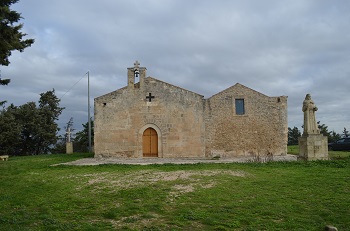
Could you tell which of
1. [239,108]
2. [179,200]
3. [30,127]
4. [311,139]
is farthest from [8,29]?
[30,127]

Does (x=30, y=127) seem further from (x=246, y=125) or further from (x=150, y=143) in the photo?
(x=246, y=125)

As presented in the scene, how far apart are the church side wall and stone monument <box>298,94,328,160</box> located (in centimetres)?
486

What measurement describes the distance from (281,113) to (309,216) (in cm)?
1596

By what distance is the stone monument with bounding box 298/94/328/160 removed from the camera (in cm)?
1639

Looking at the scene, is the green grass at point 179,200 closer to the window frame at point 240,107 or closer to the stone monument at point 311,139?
the stone monument at point 311,139

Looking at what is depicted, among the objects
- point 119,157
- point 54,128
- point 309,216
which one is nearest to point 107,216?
point 309,216

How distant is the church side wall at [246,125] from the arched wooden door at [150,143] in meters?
3.53

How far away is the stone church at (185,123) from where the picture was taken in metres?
21.9

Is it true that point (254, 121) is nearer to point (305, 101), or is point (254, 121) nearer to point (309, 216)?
point (305, 101)

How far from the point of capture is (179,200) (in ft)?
27.7

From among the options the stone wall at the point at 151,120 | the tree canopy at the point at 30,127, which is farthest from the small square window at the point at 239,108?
the tree canopy at the point at 30,127

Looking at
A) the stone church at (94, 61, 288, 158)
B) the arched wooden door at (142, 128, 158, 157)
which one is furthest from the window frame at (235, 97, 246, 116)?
the arched wooden door at (142, 128, 158, 157)

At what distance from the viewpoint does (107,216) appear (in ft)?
23.3

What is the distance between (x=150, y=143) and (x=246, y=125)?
21.7 feet
